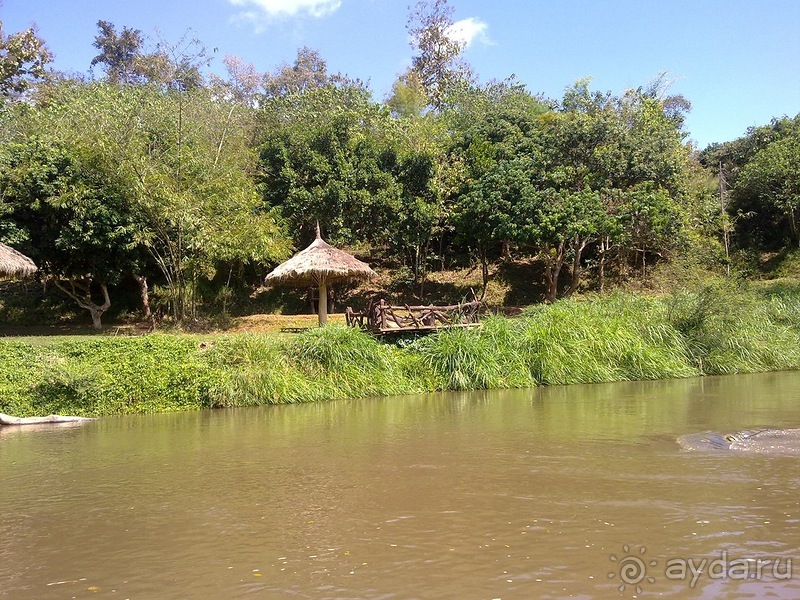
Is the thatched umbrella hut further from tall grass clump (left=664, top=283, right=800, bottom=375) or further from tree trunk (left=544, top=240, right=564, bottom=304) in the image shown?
tall grass clump (left=664, top=283, right=800, bottom=375)

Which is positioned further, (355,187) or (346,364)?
(355,187)

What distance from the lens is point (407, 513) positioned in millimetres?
5770

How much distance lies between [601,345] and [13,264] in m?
14.7

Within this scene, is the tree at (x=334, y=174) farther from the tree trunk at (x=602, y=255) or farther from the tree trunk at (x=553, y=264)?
the tree trunk at (x=602, y=255)

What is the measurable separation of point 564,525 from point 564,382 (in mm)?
10852

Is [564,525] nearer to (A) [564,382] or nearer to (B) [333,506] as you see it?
(B) [333,506]

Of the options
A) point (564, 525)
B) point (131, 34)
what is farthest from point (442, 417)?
point (131, 34)

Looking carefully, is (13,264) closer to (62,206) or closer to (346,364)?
(62,206)

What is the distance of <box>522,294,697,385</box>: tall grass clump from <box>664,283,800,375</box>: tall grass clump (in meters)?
0.46

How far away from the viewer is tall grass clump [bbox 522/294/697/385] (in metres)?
15.9

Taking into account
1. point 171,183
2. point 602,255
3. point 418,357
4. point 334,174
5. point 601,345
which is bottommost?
point 418,357

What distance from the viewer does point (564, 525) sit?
17.3 feet

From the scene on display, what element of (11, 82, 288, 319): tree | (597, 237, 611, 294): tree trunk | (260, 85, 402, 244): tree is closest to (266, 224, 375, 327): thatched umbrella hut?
(11, 82, 288, 319): tree

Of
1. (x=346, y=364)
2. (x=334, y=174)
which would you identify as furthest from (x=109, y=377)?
(x=334, y=174)
